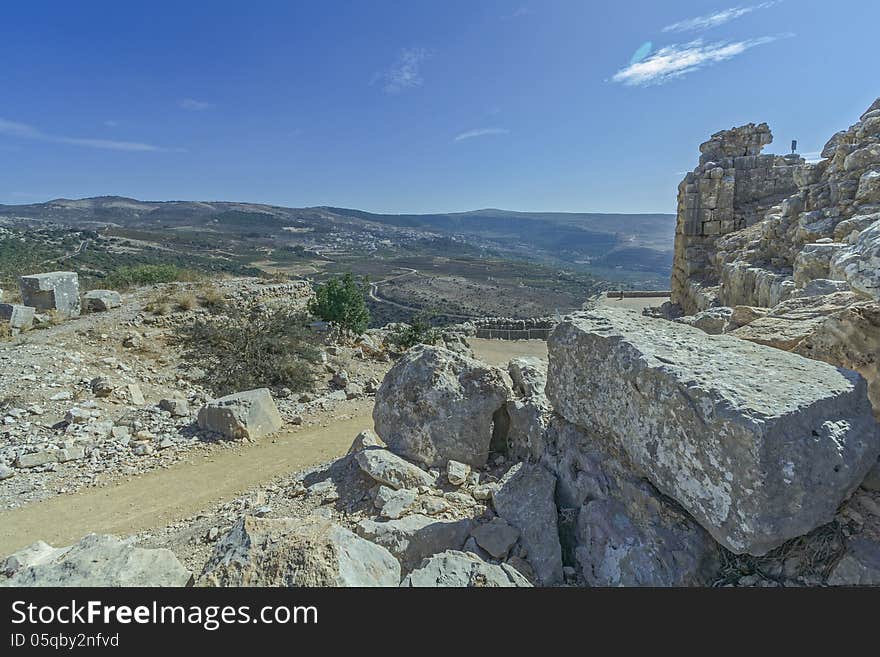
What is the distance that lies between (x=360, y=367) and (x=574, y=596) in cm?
966

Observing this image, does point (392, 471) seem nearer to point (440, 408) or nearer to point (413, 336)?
point (440, 408)

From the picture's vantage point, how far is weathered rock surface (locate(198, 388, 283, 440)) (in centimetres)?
679

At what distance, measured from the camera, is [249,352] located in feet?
32.6

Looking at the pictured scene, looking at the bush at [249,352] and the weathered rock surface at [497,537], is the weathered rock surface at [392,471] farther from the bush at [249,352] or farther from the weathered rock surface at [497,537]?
the bush at [249,352]

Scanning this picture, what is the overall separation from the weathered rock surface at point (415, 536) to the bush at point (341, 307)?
1023cm

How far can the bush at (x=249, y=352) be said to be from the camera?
30.2ft

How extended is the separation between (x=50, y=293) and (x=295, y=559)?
13237 mm

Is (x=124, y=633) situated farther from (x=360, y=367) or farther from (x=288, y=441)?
(x=360, y=367)

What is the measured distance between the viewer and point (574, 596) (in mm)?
1908

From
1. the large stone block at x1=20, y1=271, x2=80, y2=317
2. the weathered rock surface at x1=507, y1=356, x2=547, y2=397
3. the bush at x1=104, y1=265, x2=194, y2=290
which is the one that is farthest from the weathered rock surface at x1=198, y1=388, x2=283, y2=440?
the bush at x1=104, y1=265, x2=194, y2=290

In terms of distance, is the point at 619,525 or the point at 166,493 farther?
the point at 166,493

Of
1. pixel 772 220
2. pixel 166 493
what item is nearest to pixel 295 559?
pixel 166 493

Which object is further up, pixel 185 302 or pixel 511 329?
pixel 185 302

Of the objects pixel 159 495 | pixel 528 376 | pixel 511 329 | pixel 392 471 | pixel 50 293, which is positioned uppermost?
pixel 50 293
